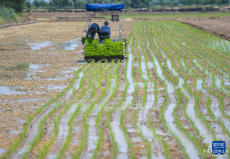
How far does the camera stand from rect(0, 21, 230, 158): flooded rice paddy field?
6434mm

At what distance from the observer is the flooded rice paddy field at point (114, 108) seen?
253 inches

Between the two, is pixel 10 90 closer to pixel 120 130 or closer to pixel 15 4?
pixel 120 130

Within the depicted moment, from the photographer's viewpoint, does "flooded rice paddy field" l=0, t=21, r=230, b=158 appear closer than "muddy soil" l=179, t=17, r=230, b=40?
Yes

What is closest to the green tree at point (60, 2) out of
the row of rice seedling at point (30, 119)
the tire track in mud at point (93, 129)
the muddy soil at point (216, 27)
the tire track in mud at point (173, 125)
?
the muddy soil at point (216, 27)

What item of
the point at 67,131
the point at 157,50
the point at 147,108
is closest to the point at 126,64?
the point at 157,50

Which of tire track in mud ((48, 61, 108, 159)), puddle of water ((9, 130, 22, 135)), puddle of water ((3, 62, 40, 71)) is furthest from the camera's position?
puddle of water ((3, 62, 40, 71))

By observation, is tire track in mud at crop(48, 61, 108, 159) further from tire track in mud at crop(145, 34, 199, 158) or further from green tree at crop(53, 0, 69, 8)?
green tree at crop(53, 0, 69, 8)

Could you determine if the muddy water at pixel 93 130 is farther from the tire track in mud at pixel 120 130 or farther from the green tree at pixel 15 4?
the green tree at pixel 15 4

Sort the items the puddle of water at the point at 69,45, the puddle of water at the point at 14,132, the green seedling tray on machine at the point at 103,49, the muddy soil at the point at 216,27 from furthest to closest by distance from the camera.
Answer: the muddy soil at the point at 216,27 → the puddle of water at the point at 69,45 → the green seedling tray on machine at the point at 103,49 → the puddle of water at the point at 14,132

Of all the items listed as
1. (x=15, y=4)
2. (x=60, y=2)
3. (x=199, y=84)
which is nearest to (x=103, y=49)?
(x=199, y=84)

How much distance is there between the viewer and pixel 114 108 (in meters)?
8.88

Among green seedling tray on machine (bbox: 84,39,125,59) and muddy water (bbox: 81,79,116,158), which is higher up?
green seedling tray on machine (bbox: 84,39,125,59)

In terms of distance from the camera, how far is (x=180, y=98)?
9.86 m

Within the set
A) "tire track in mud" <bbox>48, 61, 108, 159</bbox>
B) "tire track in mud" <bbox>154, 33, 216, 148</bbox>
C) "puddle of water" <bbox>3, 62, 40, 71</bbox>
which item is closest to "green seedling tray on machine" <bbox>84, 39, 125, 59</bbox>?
"puddle of water" <bbox>3, 62, 40, 71</bbox>
